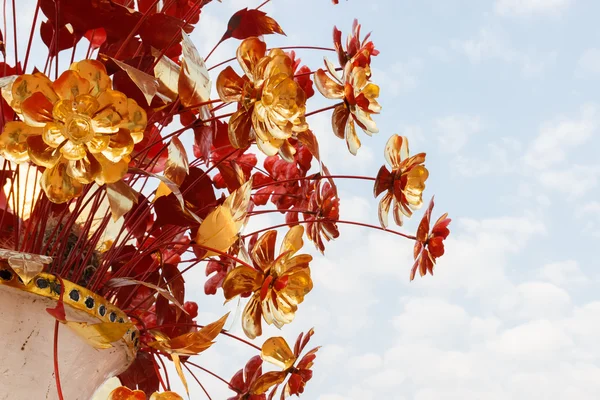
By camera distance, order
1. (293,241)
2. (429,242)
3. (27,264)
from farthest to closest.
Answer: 1. (429,242)
2. (293,241)
3. (27,264)

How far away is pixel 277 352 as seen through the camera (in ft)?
1.66

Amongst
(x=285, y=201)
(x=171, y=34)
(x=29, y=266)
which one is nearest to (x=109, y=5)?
(x=171, y=34)

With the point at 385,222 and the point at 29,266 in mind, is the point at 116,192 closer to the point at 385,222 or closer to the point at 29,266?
the point at 29,266

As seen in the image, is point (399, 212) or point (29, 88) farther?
point (399, 212)

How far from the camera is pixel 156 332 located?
0.48 m

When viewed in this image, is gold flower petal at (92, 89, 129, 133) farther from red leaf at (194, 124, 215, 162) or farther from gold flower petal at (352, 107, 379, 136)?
gold flower petal at (352, 107, 379, 136)

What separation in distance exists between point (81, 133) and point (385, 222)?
25 cm

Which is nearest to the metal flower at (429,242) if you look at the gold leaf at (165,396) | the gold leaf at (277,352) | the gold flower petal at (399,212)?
the gold flower petal at (399,212)

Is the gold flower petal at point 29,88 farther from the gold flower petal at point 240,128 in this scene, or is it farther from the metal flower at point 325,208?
the metal flower at point 325,208

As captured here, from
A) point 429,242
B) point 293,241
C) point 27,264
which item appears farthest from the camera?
point 429,242

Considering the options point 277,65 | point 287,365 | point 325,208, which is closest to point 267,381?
point 287,365

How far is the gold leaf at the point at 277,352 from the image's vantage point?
1.64 ft

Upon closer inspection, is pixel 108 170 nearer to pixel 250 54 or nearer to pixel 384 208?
pixel 250 54

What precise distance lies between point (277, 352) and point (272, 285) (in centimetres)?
7
